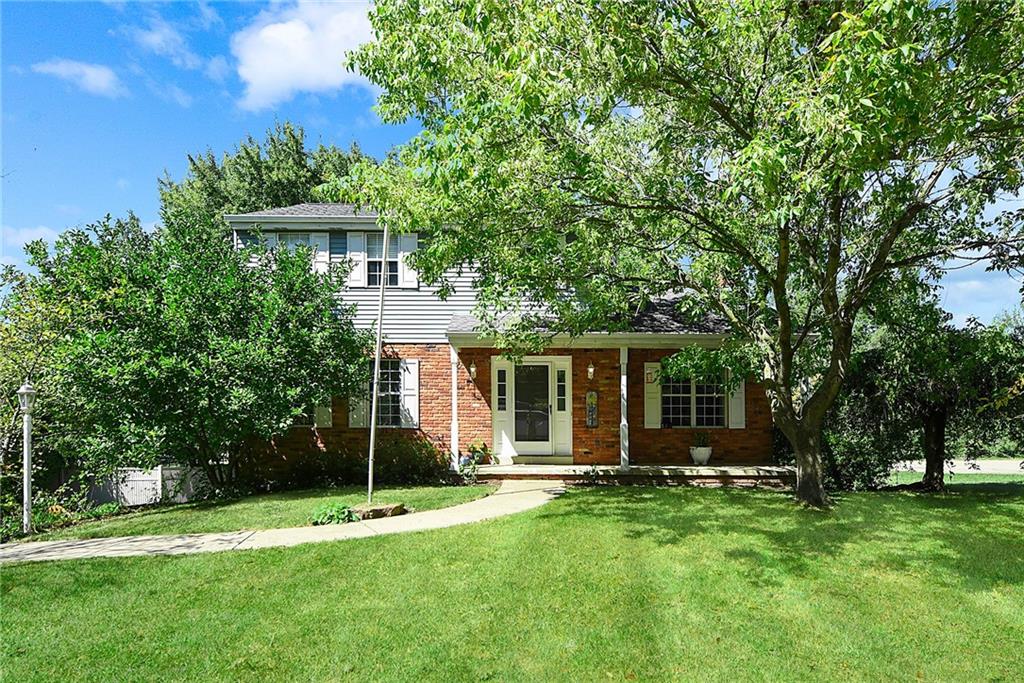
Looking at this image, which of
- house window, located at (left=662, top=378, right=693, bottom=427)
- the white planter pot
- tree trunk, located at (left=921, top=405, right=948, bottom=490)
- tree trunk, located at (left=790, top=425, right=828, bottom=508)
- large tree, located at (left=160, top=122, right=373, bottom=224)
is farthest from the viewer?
large tree, located at (left=160, top=122, right=373, bottom=224)

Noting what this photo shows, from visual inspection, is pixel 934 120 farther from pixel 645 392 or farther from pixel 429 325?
pixel 429 325

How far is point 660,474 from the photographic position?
12.0 metres

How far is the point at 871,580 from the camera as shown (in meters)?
6.05

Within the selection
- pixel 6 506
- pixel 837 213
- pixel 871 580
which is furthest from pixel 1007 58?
pixel 6 506

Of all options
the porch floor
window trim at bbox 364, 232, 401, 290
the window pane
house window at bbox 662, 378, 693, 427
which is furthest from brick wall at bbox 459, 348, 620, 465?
the window pane

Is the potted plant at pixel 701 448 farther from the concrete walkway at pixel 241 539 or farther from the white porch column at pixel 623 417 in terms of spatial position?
the concrete walkway at pixel 241 539

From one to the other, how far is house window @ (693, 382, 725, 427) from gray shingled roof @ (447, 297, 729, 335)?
132cm

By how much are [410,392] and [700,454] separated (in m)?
6.30

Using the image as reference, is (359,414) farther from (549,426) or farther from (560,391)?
(560,391)

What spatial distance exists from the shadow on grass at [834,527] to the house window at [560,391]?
9.50ft

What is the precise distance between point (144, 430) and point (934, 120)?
11.8 metres

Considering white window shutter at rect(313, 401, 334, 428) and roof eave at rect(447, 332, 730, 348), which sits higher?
roof eave at rect(447, 332, 730, 348)

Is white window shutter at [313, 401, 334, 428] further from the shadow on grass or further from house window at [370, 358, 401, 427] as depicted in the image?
the shadow on grass

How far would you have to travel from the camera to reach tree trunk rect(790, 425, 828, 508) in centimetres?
938
